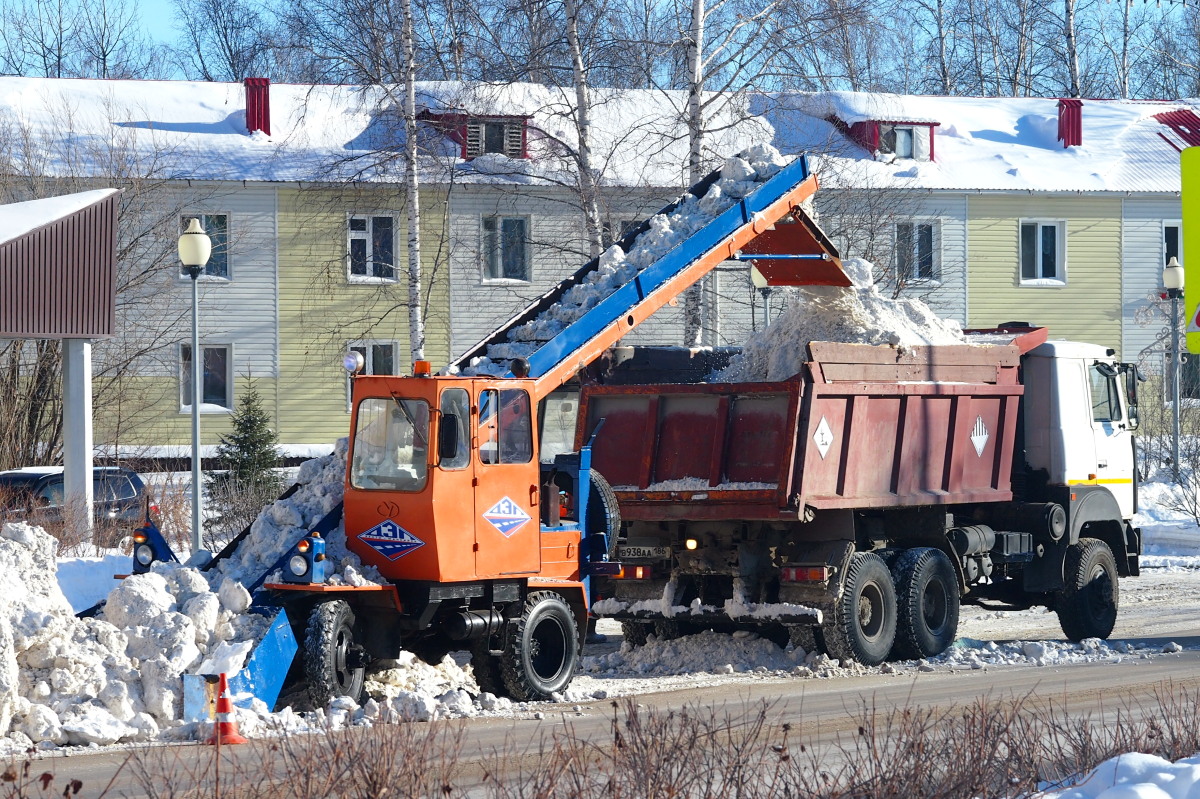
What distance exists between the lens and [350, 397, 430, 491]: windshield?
10.2 m

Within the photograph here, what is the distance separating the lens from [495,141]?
109ft

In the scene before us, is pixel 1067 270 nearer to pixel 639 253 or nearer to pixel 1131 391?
pixel 1131 391

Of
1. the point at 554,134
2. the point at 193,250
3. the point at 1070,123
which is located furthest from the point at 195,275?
the point at 1070,123

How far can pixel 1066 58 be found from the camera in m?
54.4

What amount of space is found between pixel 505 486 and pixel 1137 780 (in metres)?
5.24

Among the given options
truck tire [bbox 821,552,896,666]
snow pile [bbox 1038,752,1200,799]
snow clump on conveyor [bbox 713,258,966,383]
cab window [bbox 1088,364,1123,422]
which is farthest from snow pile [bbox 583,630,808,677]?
snow pile [bbox 1038,752,1200,799]

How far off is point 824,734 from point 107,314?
1307 centimetres

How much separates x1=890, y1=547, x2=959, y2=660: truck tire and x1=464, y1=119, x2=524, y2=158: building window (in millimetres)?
19916

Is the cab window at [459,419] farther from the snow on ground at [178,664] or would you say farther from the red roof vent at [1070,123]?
the red roof vent at [1070,123]

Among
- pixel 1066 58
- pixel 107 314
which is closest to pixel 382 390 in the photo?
pixel 107 314

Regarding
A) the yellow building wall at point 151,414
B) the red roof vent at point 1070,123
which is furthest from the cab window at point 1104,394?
the red roof vent at point 1070,123

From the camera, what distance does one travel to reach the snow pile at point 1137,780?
6.13 metres

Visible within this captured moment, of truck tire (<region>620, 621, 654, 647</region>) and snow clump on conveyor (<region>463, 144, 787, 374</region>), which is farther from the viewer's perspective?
truck tire (<region>620, 621, 654, 647</region>)

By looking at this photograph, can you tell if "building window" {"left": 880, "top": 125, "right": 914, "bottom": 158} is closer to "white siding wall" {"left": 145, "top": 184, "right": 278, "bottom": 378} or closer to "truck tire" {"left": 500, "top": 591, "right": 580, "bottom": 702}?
"white siding wall" {"left": 145, "top": 184, "right": 278, "bottom": 378}
